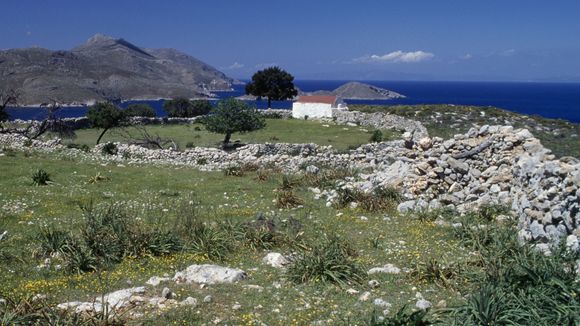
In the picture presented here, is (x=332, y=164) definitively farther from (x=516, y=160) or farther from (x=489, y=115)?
(x=489, y=115)

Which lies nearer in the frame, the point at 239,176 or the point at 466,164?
the point at 466,164

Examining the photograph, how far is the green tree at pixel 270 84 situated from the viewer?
98188 mm

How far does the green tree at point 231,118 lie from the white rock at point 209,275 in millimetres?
34523

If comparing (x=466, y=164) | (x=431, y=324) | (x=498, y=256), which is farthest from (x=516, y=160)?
(x=431, y=324)

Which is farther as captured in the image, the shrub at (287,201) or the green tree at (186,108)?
the green tree at (186,108)

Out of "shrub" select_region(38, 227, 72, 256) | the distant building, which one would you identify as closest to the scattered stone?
"shrub" select_region(38, 227, 72, 256)

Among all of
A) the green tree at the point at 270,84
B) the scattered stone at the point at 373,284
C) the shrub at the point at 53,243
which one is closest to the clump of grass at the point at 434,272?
the scattered stone at the point at 373,284

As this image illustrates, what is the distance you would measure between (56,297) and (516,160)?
53.1 feet

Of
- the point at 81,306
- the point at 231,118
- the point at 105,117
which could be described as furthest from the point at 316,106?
the point at 81,306

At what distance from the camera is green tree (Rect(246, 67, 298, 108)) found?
98188 mm

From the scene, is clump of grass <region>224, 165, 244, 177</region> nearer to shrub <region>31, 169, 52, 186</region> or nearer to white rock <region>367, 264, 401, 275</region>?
shrub <region>31, 169, 52, 186</region>

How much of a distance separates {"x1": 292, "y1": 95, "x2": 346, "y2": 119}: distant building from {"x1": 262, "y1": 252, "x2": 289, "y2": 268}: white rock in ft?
203

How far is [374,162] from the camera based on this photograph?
29875 millimetres

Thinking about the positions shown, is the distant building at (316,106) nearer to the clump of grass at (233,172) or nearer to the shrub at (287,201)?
the clump of grass at (233,172)
